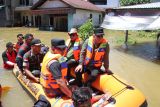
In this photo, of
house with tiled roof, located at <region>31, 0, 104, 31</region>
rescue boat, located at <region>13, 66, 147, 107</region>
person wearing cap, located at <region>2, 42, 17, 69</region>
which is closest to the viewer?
rescue boat, located at <region>13, 66, 147, 107</region>

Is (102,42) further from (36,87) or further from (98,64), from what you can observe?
(36,87)

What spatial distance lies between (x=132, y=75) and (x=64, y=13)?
56.3 feet

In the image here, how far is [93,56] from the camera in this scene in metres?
6.49

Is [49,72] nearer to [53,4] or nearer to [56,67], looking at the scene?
[56,67]

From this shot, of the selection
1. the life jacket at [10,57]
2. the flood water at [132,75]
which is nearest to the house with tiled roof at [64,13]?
the flood water at [132,75]

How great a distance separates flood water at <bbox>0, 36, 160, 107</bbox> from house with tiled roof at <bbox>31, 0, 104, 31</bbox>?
36.4 feet

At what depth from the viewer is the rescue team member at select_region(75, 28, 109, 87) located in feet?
20.9

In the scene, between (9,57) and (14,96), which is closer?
(14,96)

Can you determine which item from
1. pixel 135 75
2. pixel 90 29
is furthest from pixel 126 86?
pixel 90 29

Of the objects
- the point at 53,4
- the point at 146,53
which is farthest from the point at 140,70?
the point at 53,4

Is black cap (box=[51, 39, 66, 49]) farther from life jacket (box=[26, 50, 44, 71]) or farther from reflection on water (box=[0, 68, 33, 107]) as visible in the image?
reflection on water (box=[0, 68, 33, 107])

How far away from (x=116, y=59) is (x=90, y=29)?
3699 millimetres

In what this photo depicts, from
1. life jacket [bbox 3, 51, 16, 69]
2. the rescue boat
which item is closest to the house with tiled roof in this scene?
life jacket [bbox 3, 51, 16, 69]

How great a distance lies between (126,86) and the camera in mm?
5695
